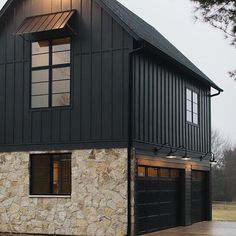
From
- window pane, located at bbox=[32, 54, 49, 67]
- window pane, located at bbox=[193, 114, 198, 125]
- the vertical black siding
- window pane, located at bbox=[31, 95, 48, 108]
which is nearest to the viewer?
the vertical black siding

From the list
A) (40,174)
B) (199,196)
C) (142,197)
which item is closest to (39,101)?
(40,174)

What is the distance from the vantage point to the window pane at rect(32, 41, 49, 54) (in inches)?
795

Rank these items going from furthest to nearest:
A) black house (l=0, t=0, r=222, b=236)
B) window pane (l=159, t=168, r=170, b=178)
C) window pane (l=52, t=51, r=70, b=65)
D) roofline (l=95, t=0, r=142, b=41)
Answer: window pane (l=159, t=168, r=170, b=178), window pane (l=52, t=51, r=70, b=65), black house (l=0, t=0, r=222, b=236), roofline (l=95, t=0, r=142, b=41)

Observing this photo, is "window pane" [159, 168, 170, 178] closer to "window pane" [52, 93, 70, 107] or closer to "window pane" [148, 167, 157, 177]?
"window pane" [148, 167, 157, 177]

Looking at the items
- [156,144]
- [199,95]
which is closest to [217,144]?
[199,95]

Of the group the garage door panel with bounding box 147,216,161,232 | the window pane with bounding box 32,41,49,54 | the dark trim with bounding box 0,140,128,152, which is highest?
the window pane with bounding box 32,41,49,54

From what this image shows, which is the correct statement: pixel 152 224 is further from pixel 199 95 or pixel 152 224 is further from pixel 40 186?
pixel 199 95

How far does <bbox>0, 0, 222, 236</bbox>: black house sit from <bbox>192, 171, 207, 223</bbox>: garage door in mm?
3042

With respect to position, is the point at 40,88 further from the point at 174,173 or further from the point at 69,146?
the point at 174,173

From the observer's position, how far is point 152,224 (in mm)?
20016

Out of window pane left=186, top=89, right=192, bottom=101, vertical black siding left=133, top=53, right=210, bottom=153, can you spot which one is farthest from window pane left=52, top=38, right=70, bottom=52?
window pane left=186, top=89, right=192, bottom=101

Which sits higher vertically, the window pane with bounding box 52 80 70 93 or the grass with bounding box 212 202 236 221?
the window pane with bounding box 52 80 70 93

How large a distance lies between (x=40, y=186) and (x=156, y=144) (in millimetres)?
4030

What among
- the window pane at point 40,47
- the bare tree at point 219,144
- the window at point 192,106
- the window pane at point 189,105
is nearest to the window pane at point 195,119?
the window at point 192,106
